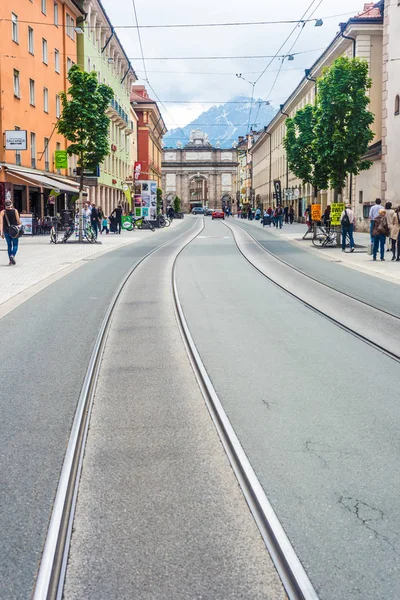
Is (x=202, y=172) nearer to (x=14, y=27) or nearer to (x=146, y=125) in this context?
(x=146, y=125)

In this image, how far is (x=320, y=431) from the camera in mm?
5410

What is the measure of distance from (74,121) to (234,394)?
92.1 ft

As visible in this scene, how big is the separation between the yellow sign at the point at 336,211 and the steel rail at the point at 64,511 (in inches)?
915

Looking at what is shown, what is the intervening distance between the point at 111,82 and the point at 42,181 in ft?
108

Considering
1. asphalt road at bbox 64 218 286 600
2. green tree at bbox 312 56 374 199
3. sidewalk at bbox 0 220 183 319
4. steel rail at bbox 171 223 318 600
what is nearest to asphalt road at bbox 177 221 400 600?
steel rail at bbox 171 223 318 600

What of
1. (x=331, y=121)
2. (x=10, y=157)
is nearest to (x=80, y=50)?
(x=10, y=157)

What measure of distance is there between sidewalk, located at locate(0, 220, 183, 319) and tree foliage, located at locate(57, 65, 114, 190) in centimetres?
392

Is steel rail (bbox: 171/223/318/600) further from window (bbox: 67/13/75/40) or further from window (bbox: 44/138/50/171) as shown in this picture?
window (bbox: 67/13/75/40)

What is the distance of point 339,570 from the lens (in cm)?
329

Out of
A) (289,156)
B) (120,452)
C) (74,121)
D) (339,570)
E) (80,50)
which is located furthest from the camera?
(80,50)

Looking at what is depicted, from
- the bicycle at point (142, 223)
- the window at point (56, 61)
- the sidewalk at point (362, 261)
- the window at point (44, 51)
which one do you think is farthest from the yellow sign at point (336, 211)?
the window at point (56, 61)

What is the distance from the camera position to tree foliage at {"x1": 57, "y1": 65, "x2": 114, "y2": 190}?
32344 millimetres

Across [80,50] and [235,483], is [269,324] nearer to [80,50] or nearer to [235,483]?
[235,483]

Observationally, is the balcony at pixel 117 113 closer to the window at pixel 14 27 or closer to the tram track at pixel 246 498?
the window at pixel 14 27
